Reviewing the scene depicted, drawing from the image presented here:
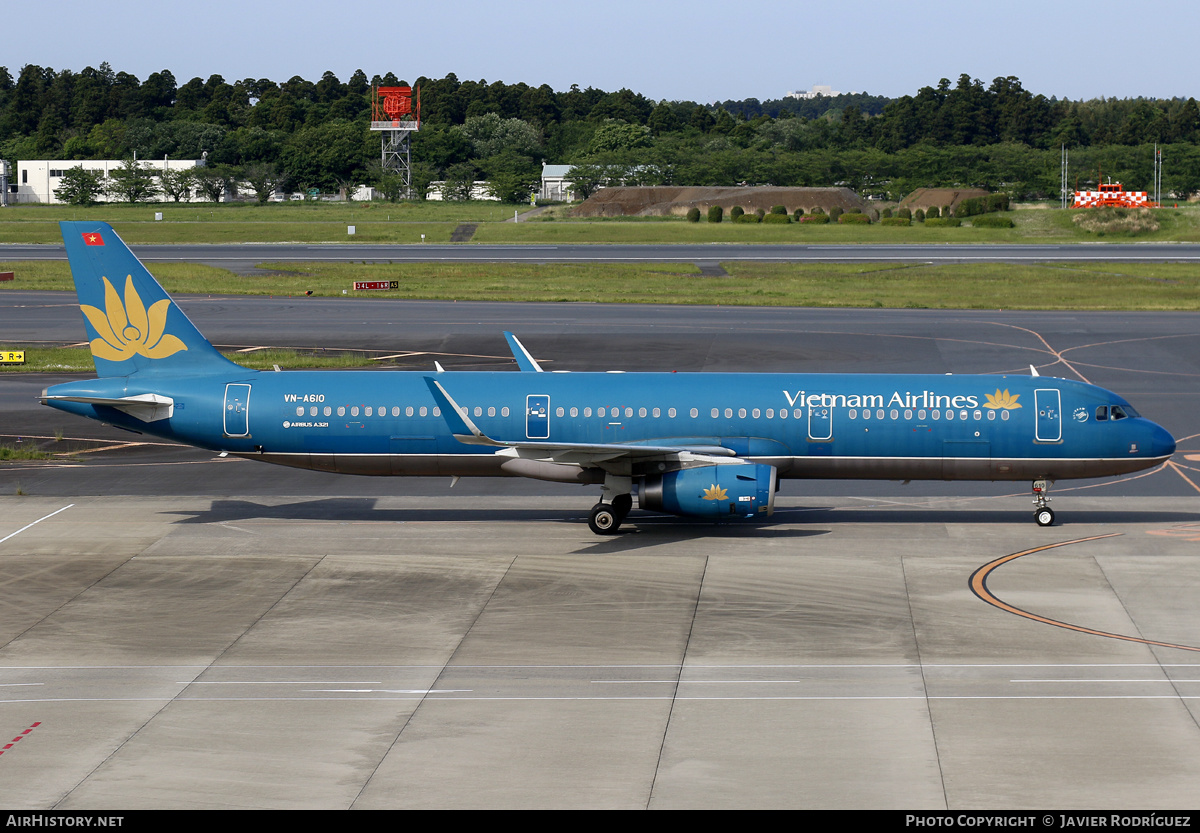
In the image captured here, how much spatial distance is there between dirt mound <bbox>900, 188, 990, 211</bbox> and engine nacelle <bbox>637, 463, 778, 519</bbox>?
153381mm

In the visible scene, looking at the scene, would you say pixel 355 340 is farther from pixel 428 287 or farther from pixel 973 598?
pixel 973 598

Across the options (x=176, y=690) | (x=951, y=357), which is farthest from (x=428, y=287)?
(x=176, y=690)

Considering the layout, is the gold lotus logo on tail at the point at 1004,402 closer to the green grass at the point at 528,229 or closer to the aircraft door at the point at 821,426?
the aircraft door at the point at 821,426

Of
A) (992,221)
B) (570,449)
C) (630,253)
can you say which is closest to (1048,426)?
(570,449)

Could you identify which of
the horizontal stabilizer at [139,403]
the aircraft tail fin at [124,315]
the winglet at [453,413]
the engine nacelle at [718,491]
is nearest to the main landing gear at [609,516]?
the engine nacelle at [718,491]

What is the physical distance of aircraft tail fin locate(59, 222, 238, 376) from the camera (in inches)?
1348

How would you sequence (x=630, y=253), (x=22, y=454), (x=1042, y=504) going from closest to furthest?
1. (x=1042, y=504)
2. (x=22, y=454)
3. (x=630, y=253)

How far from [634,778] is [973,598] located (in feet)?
41.5

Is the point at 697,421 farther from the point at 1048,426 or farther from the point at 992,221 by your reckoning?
the point at 992,221

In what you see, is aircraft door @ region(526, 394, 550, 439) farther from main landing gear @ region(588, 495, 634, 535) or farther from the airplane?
main landing gear @ region(588, 495, 634, 535)

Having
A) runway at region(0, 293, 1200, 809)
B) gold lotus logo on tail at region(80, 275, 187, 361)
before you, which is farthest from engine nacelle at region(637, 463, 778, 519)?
gold lotus logo on tail at region(80, 275, 187, 361)

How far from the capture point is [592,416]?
112ft

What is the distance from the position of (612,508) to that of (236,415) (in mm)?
11250

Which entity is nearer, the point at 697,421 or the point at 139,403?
the point at 139,403
